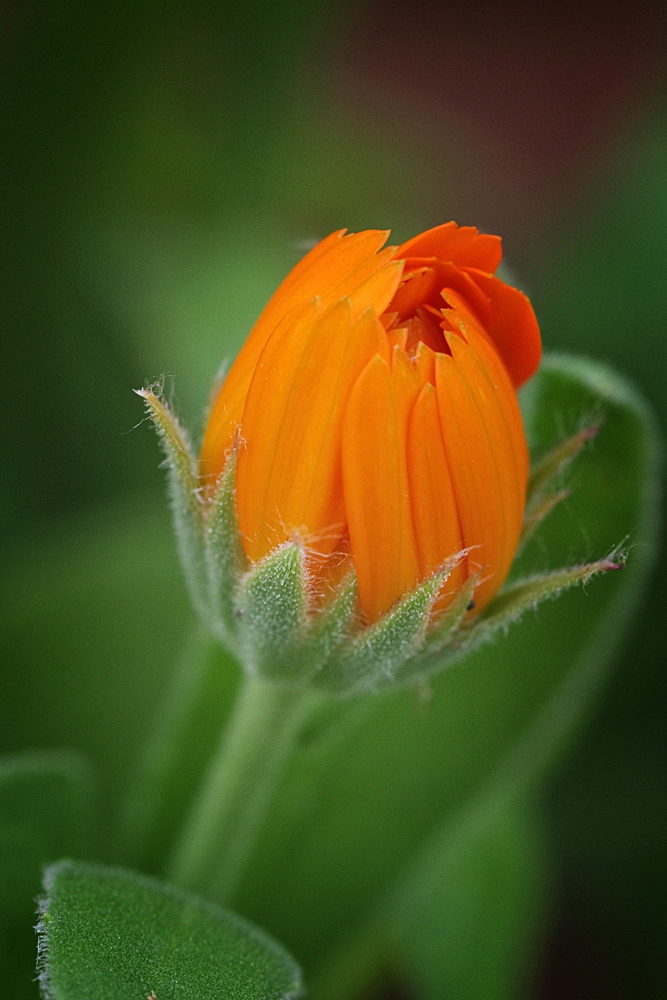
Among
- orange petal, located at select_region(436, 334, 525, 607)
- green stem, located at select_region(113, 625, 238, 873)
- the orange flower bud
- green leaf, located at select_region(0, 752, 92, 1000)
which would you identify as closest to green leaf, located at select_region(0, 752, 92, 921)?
green leaf, located at select_region(0, 752, 92, 1000)

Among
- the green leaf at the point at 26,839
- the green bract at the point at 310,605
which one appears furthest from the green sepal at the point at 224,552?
the green leaf at the point at 26,839

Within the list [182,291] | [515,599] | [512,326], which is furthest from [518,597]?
[182,291]

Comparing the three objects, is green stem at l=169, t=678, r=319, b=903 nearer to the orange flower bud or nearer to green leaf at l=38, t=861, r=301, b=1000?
green leaf at l=38, t=861, r=301, b=1000

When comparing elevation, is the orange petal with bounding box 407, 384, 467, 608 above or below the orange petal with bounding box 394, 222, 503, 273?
below

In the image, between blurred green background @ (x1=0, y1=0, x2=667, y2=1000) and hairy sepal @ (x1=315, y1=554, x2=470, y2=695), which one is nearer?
hairy sepal @ (x1=315, y1=554, x2=470, y2=695)

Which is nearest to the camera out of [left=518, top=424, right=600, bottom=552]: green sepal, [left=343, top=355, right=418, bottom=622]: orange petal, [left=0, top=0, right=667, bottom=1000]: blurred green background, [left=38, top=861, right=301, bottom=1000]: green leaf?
[left=343, top=355, right=418, bottom=622]: orange petal

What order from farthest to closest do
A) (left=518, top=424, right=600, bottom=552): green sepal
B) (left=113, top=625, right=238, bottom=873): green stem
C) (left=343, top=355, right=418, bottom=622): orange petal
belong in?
(left=113, top=625, right=238, bottom=873): green stem → (left=518, top=424, right=600, bottom=552): green sepal → (left=343, top=355, right=418, bottom=622): orange petal

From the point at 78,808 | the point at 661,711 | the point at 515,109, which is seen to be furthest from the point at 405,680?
the point at 515,109
